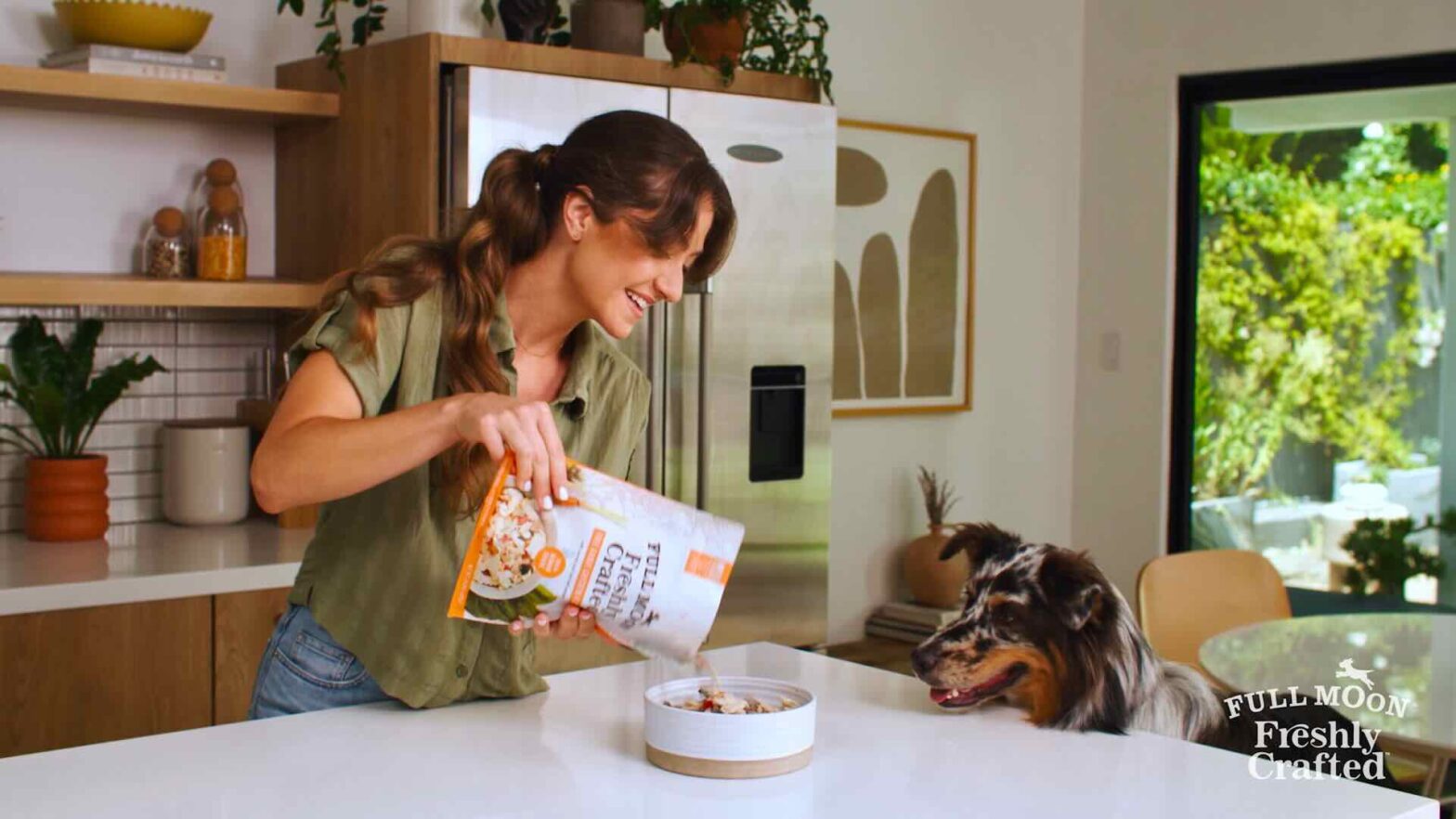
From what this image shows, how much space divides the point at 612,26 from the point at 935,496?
73.6 inches

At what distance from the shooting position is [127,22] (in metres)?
3.04

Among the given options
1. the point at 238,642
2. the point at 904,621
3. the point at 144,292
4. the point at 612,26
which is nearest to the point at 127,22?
the point at 144,292

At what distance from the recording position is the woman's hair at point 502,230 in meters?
1.64

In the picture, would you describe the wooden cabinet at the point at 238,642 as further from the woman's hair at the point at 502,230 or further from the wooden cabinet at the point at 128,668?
the woman's hair at the point at 502,230

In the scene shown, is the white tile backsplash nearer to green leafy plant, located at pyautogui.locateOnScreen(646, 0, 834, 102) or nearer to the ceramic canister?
the ceramic canister

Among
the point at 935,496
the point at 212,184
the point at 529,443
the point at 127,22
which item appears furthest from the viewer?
the point at 935,496

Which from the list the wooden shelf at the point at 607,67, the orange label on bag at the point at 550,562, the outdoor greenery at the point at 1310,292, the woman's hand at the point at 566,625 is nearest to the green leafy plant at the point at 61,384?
the wooden shelf at the point at 607,67

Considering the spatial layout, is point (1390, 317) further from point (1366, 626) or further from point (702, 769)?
point (702, 769)

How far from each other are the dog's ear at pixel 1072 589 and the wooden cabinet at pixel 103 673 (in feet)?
5.80

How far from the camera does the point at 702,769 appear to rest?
4.78ft

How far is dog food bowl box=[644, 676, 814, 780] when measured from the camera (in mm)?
1451

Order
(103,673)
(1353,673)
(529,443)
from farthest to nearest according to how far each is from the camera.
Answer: (103,673) < (1353,673) < (529,443)

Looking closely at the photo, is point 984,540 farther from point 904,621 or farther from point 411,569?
point 904,621

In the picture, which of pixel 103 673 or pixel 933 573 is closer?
pixel 103 673
